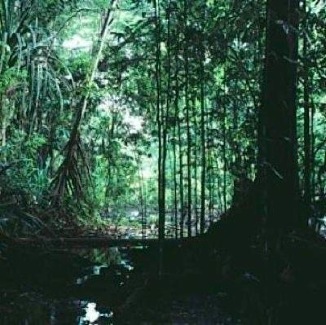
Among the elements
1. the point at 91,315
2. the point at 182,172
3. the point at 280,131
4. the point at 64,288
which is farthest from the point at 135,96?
the point at 91,315

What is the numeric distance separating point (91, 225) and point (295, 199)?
4602mm

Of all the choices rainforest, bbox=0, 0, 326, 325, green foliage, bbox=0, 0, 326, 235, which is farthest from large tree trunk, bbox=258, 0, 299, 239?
green foliage, bbox=0, 0, 326, 235

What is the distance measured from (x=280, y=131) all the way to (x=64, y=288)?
2227 mm

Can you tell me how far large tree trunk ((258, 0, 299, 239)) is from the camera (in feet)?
14.4

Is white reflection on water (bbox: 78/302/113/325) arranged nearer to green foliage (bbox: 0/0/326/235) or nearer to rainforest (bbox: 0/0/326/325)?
rainforest (bbox: 0/0/326/325)

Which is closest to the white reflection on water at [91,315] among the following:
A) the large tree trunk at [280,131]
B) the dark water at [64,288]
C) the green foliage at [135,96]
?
the dark water at [64,288]

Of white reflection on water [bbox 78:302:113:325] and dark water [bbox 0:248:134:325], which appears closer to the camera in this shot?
white reflection on water [bbox 78:302:113:325]

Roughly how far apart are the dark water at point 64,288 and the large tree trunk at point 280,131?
4.55ft

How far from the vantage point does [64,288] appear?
5.30 m

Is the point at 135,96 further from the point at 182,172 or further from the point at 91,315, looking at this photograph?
the point at 91,315

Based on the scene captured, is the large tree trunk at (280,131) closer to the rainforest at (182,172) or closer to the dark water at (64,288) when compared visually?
the rainforest at (182,172)

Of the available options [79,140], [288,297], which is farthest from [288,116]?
[79,140]

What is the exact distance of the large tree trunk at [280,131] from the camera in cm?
438

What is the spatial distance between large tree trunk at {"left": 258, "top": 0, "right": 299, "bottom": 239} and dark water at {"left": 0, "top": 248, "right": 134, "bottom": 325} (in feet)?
4.55
